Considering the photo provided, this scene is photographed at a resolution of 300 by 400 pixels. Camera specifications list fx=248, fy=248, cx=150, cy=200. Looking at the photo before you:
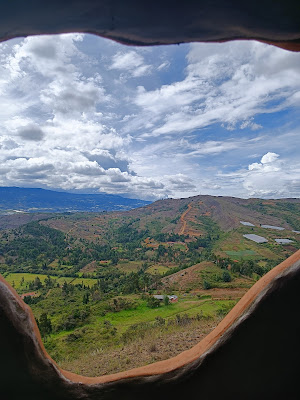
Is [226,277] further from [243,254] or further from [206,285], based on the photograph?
[243,254]

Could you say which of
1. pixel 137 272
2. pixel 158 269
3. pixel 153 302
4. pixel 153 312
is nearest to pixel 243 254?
pixel 158 269

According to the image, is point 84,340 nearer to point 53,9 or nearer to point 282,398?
point 282,398

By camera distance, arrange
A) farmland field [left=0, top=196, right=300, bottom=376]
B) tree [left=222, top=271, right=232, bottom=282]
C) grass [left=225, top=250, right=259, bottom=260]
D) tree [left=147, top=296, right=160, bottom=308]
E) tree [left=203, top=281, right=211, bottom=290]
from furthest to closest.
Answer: grass [left=225, top=250, right=259, bottom=260] < tree [left=222, top=271, right=232, bottom=282] < tree [left=203, top=281, right=211, bottom=290] < tree [left=147, top=296, right=160, bottom=308] < farmland field [left=0, top=196, right=300, bottom=376]

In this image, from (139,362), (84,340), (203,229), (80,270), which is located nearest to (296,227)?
(203,229)

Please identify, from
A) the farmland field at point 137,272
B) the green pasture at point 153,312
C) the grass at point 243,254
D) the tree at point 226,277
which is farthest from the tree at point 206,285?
the grass at point 243,254

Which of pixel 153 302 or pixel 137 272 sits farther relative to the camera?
pixel 137 272

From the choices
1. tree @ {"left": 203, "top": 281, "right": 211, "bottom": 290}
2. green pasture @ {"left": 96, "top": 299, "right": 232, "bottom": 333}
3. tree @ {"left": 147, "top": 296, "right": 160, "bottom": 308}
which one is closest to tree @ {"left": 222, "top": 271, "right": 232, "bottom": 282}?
tree @ {"left": 203, "top": 281, "right": 211, "bottom": 290}

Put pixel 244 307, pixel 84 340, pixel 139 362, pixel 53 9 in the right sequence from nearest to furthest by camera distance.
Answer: pixel 53 9
pixel 244 307
pixel 139 362
pixel 84 340

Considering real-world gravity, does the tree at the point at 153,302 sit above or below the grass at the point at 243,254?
below

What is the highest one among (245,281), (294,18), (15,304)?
(294,18)

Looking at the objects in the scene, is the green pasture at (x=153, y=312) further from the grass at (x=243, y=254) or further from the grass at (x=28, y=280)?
the grass at (x=243, y=254)

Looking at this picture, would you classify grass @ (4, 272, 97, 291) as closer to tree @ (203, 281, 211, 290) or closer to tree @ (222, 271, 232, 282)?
tree @ (203, 281, 211, 290)
